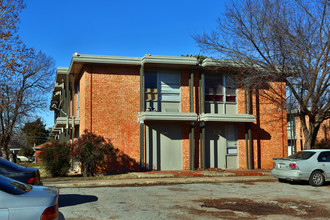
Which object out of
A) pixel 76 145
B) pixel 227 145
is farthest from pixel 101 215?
pixel 227 145

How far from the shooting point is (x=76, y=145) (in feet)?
A: 59.7

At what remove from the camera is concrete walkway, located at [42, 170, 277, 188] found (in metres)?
15.3

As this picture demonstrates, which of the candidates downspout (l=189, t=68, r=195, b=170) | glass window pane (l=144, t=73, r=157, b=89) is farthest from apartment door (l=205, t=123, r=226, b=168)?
glass window pane (l=144, t=73, r=157, b=89)

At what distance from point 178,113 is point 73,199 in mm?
9901

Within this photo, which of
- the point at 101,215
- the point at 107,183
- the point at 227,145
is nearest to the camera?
the point at 101,215

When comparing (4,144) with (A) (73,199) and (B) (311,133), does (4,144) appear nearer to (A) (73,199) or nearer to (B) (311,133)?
(A) (73,199)

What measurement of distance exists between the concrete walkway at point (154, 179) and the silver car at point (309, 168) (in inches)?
87.5

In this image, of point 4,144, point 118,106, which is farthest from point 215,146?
point 4,144

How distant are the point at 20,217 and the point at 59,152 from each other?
46.8 ft

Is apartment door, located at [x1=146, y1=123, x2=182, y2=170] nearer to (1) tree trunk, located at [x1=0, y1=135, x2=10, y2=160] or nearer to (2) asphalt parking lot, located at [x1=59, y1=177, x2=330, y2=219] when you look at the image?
(2) asphalt parking lot, located at [x1=59, y1=177, x2=330, y2=219]

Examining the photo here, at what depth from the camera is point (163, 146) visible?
21203mm

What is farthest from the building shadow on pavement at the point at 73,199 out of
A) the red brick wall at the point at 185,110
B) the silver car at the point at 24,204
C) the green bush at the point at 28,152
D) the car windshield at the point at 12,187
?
the green bush at the point at 28,152

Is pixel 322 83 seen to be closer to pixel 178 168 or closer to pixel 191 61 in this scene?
→ pixel 191 61

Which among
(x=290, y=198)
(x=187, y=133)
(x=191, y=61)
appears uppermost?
(x=191, y=61)
